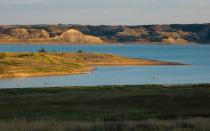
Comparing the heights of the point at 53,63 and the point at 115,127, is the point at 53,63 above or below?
below

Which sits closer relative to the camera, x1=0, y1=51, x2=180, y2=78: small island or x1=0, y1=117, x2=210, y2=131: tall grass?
x1=0, y1=117, x2=210, y2=131: tall grass

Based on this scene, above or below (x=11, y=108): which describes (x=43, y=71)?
below

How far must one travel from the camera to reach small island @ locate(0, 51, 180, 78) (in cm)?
11850

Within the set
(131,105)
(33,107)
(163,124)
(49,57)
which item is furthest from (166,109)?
(49,57)

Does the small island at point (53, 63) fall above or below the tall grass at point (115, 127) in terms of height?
below

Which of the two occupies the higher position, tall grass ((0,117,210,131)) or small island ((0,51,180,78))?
tall grass ((0,117,210,131))

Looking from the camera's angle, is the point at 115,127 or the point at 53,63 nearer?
the point at 115,127

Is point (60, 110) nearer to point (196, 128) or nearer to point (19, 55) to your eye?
point (196, 128)

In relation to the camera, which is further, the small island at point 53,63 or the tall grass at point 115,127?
the small island at point 53,63

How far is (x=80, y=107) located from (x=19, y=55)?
115543 mm

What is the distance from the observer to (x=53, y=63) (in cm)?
13938

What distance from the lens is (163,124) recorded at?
19469mm

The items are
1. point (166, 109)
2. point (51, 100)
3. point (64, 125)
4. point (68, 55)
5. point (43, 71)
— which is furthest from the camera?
point (68, 55)

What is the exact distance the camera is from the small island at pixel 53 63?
4665 inches
